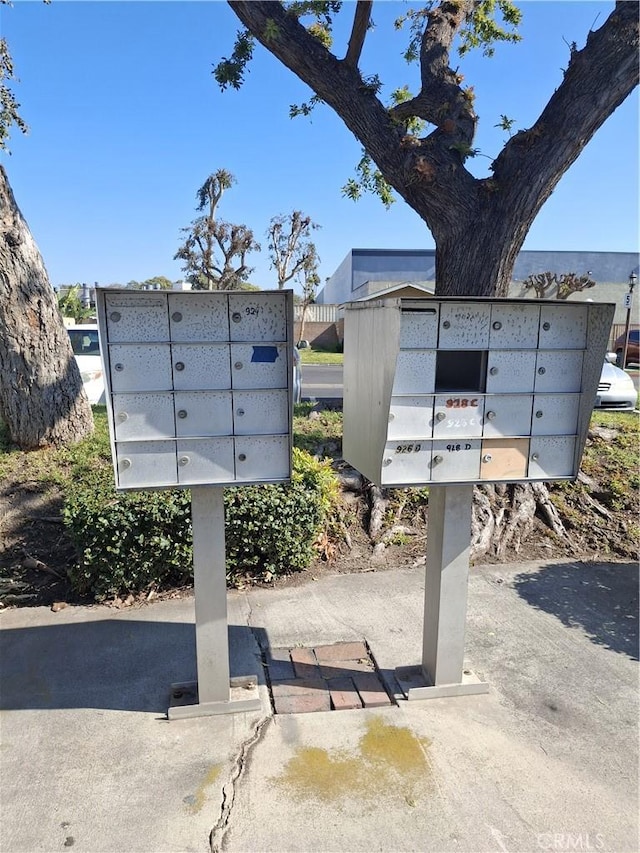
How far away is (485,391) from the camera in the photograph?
2617 millimetres

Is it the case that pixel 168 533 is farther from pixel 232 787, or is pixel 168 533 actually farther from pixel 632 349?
pixel 632 349

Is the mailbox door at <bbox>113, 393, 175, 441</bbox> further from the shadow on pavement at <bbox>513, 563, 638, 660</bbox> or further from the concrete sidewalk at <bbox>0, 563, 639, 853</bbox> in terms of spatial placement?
the shadow on pavement at <bbox>513, 563, 638, 660</bbox>

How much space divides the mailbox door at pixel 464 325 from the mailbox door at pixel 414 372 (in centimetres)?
10

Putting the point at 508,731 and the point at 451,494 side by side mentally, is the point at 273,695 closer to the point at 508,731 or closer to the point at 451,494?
the point at 508,731

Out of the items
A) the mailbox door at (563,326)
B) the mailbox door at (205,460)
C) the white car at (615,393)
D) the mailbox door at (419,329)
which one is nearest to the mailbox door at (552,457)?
the mailbox door at (563,326)

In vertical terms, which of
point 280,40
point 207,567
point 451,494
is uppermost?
point 280,40

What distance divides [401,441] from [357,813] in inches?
59.3

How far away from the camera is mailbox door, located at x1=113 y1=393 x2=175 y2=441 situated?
2439mm

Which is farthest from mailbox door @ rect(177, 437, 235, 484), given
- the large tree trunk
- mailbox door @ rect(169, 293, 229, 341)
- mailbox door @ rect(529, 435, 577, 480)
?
the large tree trunk

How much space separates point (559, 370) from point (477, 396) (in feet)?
1.37

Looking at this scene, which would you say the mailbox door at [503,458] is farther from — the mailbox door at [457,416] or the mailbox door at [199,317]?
the mailbox door at [199,317]

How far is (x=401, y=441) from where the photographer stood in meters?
2.58

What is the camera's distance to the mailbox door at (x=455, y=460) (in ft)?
8.65

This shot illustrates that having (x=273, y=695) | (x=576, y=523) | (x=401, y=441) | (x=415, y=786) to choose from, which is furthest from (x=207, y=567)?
(x=576, y=523)
